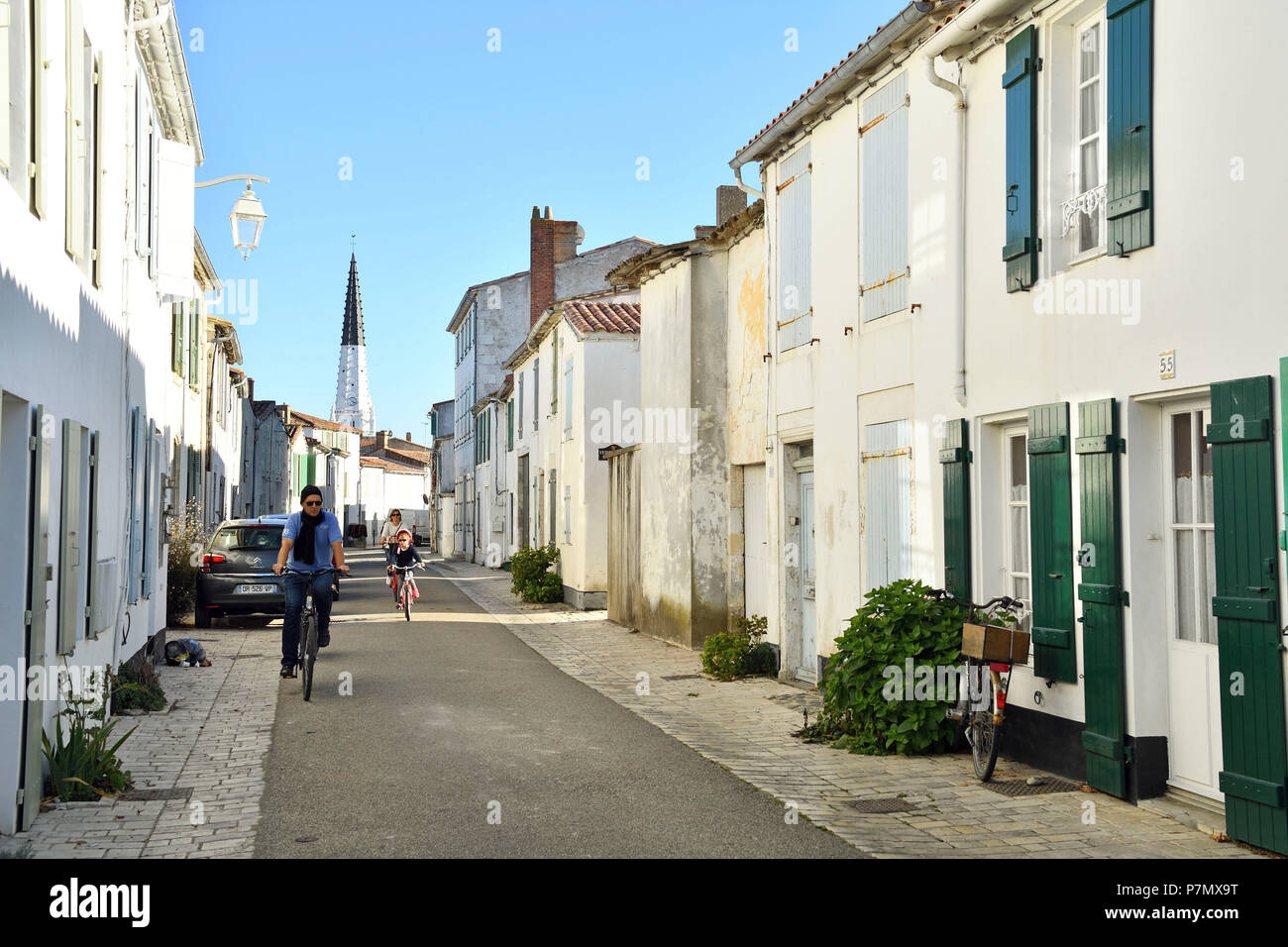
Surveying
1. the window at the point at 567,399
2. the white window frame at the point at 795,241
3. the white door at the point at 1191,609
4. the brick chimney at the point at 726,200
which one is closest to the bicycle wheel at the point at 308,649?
the white window frame at the point at 795,241

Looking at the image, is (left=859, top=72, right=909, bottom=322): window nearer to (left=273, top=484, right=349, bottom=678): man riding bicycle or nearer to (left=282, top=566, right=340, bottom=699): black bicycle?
(left=273, top=484, right=349, bottom=678): man riding bicycle

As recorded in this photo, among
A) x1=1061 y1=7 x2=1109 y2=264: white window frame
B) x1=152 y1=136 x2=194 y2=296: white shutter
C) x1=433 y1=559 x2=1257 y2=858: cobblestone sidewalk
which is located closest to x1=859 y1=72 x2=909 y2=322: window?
x1=1061 y1=7 x2=1109 y2=264: white window frame

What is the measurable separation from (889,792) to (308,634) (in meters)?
5.71

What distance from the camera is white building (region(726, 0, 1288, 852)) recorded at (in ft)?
20.6

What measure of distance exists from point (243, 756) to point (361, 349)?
400 feet

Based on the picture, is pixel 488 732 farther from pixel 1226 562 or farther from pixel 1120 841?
pixel 1226 562

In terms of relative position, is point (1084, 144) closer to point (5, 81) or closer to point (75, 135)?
point (5, 81)

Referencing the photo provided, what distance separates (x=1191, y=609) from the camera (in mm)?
7066

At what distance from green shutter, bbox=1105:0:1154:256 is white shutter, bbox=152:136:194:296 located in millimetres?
9567

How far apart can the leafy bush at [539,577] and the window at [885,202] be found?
15126 mm

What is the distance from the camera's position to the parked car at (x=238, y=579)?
17.8 metres

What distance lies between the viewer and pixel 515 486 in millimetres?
36719

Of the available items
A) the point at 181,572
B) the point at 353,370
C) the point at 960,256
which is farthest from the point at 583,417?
the point at 353,370

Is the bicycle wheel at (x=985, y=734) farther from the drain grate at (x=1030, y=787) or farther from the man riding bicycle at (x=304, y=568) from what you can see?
the man riding bicycle at (x=304, y=568)
